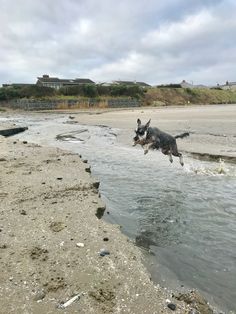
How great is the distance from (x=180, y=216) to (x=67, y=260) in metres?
3.95

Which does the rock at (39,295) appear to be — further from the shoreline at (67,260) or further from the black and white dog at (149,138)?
the black and white dog at (149,138)

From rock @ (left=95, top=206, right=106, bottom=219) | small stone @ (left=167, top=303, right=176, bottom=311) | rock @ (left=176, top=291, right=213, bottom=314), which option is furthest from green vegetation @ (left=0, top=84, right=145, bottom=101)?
small stone @ (left=167, top=303, right=176, bottom=311)

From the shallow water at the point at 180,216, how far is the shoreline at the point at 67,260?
556 millimetres

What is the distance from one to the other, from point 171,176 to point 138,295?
28.8 ft

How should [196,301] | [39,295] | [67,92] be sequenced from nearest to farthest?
1. [39,295]
2. [196,301]
3. [67,92]

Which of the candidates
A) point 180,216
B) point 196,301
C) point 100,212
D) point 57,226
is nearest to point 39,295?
point 196,301

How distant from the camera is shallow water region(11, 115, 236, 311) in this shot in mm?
6113

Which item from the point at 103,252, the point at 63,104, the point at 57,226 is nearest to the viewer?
the point at 103,252

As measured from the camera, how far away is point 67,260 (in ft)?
19.1

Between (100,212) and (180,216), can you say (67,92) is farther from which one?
(100,212)

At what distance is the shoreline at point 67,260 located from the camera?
4.82 meters

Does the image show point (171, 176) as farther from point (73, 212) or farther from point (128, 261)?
point (128, 261)

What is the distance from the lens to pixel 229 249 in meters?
7.10

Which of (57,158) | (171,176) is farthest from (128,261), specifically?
(57,158)
